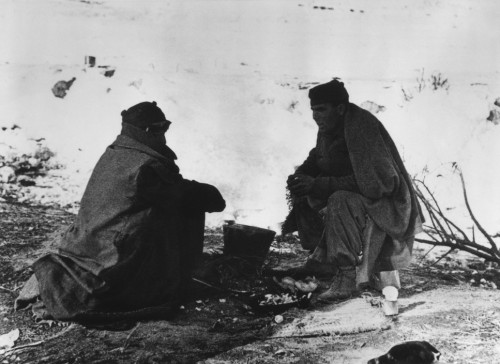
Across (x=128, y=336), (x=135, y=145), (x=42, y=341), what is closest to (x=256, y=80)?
(x=135, y=145)

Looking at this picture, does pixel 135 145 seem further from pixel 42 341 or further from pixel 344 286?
pixel 344 286

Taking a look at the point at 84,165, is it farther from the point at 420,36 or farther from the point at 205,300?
the point at 420,36

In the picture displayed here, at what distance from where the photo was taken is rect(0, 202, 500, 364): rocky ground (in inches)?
97.7

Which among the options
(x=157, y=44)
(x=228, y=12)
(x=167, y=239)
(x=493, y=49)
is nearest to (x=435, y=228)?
(x=493, y=49)

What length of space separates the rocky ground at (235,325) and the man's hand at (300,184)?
546 millimetres

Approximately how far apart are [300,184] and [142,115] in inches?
39.5

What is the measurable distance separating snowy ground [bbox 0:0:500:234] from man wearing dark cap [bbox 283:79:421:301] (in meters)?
0.22

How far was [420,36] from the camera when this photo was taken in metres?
3.35

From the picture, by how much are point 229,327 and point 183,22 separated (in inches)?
72.5

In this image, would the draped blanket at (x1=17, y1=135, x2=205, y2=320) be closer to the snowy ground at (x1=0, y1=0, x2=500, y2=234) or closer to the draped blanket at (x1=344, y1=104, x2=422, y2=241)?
the snowy ground at (x1=0, y1=0, x2=500, y2=234)

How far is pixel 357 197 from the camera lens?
2.99m

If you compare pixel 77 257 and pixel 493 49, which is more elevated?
pixel 493 49

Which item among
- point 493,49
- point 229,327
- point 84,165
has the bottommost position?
point 229,327

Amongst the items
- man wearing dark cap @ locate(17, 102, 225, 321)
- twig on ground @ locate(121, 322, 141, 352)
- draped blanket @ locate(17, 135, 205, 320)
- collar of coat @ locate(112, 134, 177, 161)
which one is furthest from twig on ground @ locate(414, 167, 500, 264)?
twig on ground @ locate(121, 322, 141, 352)
